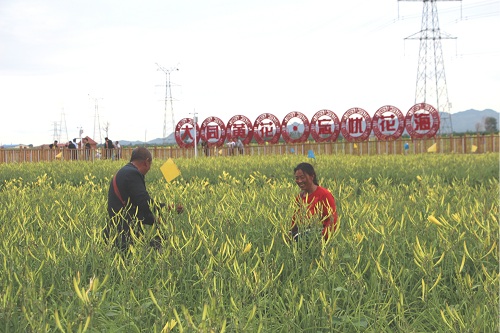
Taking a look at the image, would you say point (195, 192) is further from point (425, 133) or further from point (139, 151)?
point (425, 133)

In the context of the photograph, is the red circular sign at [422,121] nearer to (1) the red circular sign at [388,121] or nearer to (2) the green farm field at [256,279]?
(1) the red circular sign at [388,121]

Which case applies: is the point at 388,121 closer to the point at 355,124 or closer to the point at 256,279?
the point at 355,124

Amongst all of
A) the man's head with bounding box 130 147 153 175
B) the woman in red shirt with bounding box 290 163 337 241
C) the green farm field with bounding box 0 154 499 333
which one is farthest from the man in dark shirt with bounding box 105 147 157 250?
the woman in red shirt with bounding box 290 163 337 241

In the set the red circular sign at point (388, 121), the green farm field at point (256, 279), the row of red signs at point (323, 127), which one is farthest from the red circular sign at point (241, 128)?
the green farm field at point (256, 279)

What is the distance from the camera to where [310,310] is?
2889 millimetres

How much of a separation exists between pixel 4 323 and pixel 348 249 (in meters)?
2.23

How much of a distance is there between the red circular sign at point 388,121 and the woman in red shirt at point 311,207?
18025 mm

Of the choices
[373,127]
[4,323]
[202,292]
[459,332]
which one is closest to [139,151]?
[202,292]

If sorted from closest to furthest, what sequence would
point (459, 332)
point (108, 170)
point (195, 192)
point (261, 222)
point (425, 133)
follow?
1. point (459, 332)
2. point (261, 222)
3. point (195, 192)
4. point (108, 170)
5. point (425, 133)

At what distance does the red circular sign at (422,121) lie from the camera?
22.6 m

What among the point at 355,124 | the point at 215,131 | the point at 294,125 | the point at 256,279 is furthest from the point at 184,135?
the point at 256,279

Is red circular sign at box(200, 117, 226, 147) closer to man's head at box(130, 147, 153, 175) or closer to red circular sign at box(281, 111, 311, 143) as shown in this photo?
red circular sign at box(281, 111, 311, 143)

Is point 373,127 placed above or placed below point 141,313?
above

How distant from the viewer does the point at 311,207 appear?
15.8 feet
